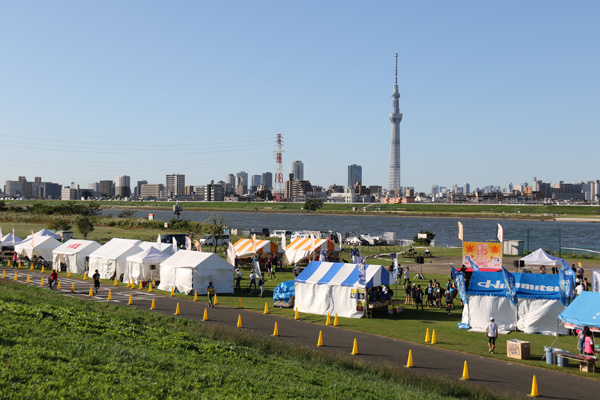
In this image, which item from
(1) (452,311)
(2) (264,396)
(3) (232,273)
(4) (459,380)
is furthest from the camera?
(3) (232,273)

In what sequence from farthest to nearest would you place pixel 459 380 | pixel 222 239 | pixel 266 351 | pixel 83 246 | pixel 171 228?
1. pixel 171 228
2. pixel 222 239
3. pixel 83 246
4. pixel 266 351
5. pixel 459 380

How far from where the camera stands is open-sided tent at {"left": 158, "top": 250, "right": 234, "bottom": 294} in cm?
3338

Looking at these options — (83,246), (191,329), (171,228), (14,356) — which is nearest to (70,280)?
(83,246)

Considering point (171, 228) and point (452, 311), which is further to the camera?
point (171, 228)

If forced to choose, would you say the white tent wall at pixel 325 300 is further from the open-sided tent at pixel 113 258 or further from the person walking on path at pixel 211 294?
the open-sided tent at pixel 113 258

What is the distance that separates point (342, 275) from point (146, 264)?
53.1 feet

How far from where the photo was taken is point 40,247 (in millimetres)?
47031

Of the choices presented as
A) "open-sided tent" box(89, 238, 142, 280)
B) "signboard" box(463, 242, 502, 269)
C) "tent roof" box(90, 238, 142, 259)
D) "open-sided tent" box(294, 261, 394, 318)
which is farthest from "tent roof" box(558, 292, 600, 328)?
"tent roof" box(90, 238, 142, 259)

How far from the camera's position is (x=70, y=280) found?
3950cm

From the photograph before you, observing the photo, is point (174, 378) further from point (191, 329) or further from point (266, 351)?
point (191, 329)

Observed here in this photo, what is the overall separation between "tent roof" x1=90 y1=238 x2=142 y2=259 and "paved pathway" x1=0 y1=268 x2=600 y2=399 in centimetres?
964

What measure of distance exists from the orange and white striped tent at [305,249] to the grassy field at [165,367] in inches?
1168

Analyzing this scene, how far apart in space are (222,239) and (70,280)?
1121 inches

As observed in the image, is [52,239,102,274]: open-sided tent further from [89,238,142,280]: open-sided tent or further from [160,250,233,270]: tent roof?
[160,250,233,270]: tent roof
